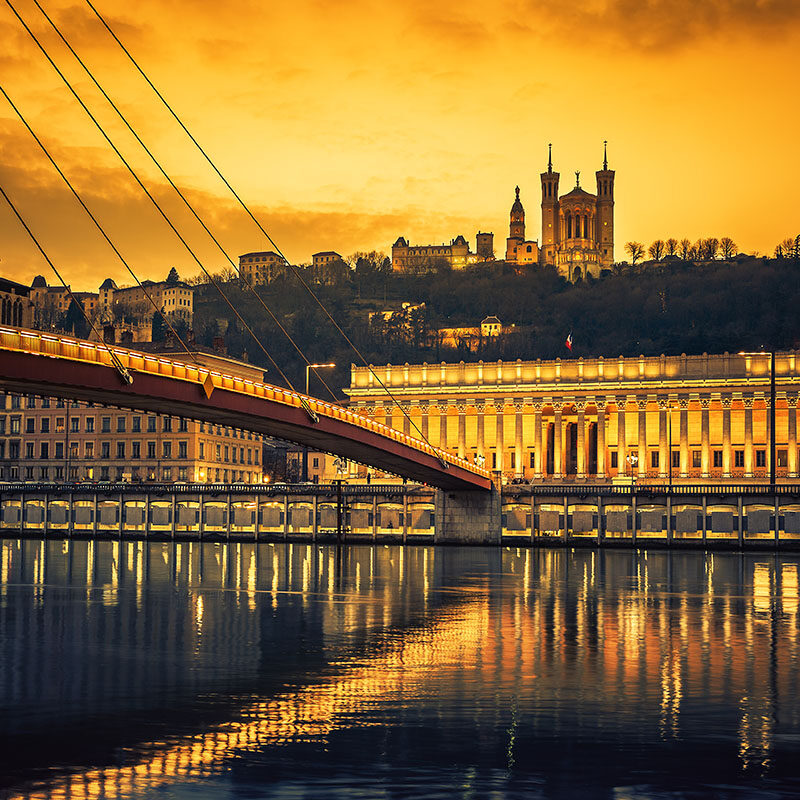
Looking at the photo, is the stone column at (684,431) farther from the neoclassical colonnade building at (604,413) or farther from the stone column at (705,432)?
the stone column at (705,432)

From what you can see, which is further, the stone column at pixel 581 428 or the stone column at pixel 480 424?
the stone column at pixel 480 424

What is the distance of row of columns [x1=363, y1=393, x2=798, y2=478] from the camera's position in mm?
165625

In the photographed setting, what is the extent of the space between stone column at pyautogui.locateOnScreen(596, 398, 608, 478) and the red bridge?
251 ft

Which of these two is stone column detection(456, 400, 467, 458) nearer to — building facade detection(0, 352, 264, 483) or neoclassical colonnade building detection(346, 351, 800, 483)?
neoclassical colonnade building detection(346, 351, 800, 483)

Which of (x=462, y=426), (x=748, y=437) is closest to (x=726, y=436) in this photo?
(x=748, y=437)

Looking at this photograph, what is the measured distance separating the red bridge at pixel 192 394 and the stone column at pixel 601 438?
76.4 m

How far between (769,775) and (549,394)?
156 m

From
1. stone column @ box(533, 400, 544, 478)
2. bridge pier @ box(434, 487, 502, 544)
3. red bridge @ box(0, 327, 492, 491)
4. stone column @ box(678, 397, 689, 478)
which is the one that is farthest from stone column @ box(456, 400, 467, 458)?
red bridge @ box(0, 327, 492, 491)

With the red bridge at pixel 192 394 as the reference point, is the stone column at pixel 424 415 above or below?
above

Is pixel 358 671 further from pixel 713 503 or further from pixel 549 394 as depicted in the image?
pixel 549 394

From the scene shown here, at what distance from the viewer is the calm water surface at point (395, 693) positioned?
789 inches

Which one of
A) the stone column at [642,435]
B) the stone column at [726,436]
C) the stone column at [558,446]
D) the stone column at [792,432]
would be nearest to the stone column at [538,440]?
the stone column at [558,446]

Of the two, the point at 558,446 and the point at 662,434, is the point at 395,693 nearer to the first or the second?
the point at 662,434

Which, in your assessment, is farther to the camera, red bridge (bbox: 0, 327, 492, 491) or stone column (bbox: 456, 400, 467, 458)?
stone column (bbox: 456, 400, 467, 458)
